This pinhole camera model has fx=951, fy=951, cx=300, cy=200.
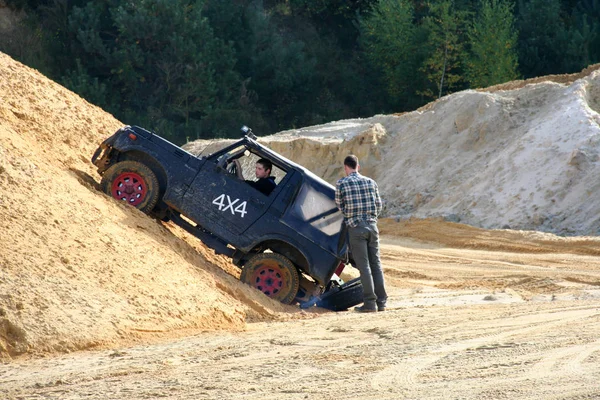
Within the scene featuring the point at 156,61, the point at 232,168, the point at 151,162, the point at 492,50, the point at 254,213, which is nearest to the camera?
the point at 254,213

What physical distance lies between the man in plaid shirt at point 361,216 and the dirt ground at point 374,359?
1.69ft

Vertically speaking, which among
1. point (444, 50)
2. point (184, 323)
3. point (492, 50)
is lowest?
point (184, 323)

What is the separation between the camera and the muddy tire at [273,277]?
11.9 metres

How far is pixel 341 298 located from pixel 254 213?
1570 millimetres

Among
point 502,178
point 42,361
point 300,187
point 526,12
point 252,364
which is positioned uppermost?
point 526,12

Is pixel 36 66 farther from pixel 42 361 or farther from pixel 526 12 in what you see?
pixel 42 361

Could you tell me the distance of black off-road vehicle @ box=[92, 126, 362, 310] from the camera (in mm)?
11898

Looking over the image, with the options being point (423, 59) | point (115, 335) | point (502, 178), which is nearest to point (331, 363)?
point (115, 335)

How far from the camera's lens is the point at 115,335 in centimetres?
902

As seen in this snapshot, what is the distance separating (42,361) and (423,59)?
123 ft

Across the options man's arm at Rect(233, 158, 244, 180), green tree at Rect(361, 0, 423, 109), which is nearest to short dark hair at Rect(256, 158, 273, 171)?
man's arm at Rect(233, 158, 244, 180)

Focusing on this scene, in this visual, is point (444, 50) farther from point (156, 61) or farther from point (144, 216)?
point (144, 216)

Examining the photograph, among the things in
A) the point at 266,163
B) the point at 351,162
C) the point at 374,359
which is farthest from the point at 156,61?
the point at 374,359

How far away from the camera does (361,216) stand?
38.4 ft
